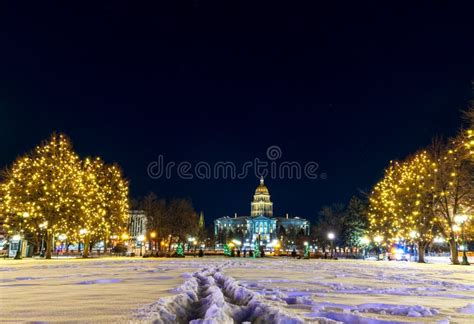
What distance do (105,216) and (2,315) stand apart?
4872cm

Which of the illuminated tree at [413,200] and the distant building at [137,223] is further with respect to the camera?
the distant building at [137,223]

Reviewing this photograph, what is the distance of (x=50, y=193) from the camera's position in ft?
134

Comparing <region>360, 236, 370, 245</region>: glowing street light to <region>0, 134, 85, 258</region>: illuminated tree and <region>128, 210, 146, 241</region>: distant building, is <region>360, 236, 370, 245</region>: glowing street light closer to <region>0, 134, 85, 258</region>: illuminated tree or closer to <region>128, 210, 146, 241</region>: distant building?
<region>128, 210, 146, 241</region>: distant building

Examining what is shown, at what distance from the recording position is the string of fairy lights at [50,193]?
133 ft

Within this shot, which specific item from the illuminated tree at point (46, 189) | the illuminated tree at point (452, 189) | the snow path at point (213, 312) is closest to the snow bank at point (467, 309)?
the snow path at point (213, 312)

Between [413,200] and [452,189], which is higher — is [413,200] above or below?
below

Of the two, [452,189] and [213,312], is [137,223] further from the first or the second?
[213,312]

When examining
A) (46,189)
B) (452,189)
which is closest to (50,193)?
(46,189)

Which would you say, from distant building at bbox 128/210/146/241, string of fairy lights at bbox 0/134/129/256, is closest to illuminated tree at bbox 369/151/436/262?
string of fairy lights at bbox 0/134/129/256

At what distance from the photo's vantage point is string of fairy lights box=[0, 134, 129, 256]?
4066 cm

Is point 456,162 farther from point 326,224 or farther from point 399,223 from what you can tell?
point 326,224

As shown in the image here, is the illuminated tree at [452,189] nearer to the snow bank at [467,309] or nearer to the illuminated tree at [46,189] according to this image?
the illuminated tree at [46,189]

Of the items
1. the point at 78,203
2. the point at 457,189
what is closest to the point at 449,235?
the point at 457,189

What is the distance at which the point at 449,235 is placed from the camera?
141ft
